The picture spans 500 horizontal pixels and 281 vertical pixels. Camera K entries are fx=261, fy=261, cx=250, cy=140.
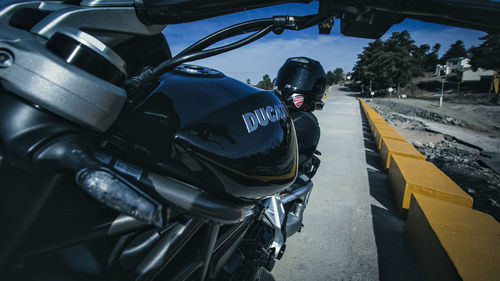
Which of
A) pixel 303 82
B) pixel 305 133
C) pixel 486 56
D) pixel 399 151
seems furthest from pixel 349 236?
pixel 486 56

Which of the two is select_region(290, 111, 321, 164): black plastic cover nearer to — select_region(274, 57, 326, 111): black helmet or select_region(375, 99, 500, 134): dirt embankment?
select_region(274, 57, 326, 111): black helmet

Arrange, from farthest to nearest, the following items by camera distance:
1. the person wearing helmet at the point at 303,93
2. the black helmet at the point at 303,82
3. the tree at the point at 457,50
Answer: the tree at the point at 457,50 → the black helmet at the point at 303,82 → the person wearing helmet at the point at 303,93

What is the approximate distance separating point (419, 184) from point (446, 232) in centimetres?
101

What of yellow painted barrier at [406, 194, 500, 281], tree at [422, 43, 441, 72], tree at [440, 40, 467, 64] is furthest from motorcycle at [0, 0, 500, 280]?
tree at [422, 43, 441, 72]

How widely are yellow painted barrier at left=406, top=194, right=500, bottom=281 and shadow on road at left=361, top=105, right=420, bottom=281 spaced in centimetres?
9

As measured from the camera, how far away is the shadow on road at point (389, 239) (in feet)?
6.51

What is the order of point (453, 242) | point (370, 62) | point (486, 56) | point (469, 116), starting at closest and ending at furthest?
point (453, 242)
point (469, 116)
point (486, 56)
point (370, 62)

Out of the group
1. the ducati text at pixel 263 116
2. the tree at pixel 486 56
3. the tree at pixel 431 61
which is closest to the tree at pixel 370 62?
the tree at pixel 431 61

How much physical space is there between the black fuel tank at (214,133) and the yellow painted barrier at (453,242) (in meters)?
1.22

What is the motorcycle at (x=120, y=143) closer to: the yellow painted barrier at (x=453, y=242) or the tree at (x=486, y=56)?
the yellow painted barrier at (x=453, y=242)

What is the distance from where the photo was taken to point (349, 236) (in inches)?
96.7

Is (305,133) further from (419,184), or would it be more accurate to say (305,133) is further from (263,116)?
(263,116)

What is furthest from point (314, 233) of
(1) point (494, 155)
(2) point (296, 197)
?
(1) point (494, 155)

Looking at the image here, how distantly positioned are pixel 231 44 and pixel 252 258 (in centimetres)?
114
